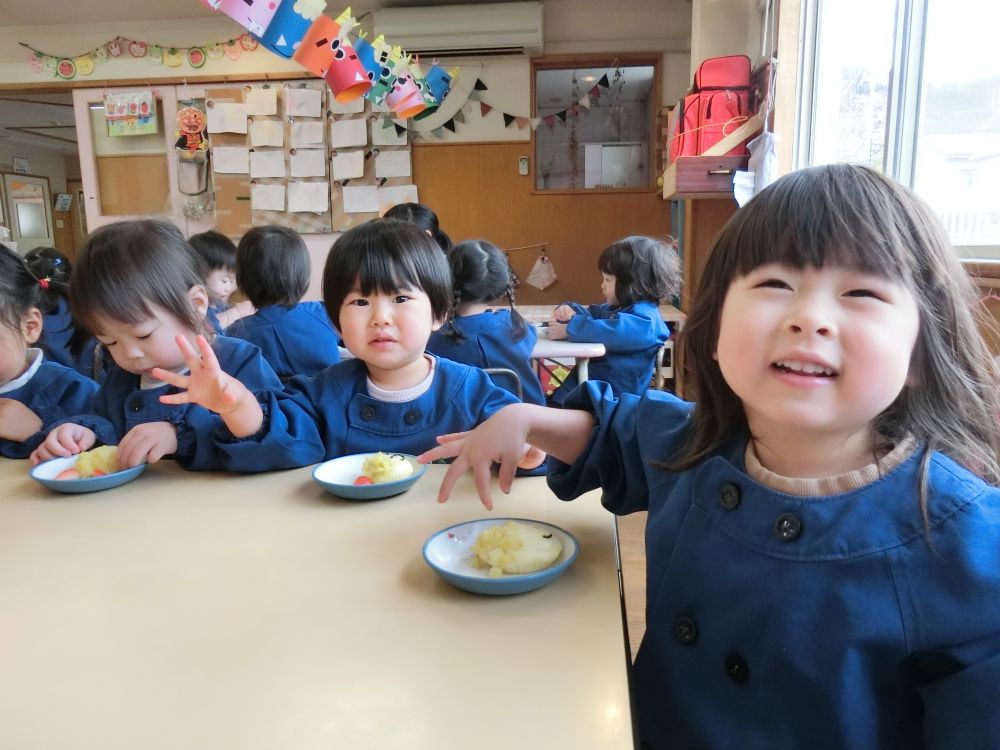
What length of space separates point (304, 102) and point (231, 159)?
705mm

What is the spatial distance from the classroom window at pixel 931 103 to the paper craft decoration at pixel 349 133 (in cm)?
329

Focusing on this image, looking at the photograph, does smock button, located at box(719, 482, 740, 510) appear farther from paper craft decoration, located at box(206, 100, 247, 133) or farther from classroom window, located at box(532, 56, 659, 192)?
paper craft decoration, located at box(206, 100, 247, 133)

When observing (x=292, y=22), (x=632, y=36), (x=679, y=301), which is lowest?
(x=679, y=301)

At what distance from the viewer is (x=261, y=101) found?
5180 mm

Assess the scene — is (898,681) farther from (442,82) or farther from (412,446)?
(442,82)

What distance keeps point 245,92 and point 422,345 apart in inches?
185

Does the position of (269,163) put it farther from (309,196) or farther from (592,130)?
(592,130)

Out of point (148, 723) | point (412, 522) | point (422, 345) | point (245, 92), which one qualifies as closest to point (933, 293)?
point (412, 522)

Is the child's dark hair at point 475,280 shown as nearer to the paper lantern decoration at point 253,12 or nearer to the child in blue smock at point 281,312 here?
the child in blue smock at point 281,312

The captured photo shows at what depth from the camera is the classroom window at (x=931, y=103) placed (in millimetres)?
1788

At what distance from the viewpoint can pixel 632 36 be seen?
494cm

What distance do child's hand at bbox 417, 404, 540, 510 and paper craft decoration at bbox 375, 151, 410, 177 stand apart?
4.56 m

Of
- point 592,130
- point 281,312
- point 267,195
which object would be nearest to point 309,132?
point 267,195

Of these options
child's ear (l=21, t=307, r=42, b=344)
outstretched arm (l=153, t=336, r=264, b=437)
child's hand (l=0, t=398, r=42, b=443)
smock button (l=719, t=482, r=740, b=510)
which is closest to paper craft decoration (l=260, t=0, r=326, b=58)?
child's ear (l=21, t=307, r=42, b=344)
